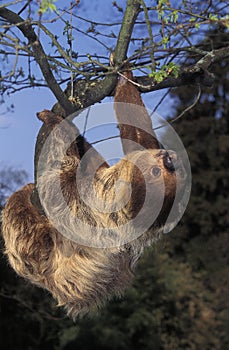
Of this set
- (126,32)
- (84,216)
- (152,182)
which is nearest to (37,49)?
(126,32)

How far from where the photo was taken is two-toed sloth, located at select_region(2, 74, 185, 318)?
3592 mm

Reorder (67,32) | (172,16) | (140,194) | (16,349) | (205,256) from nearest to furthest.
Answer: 1. (172,16)
2. (140,194)
3. (67,32)
4. (16,349)
5. (205,256)

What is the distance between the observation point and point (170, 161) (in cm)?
349

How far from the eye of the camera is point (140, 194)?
3600 mm

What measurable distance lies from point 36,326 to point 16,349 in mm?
542

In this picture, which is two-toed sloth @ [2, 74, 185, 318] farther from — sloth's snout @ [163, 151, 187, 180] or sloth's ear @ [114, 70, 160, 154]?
sloth's ear @ [114, 70, 160, 154]

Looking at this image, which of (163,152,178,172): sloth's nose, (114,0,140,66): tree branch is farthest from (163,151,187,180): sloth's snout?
(114,0,140,66): tree branch

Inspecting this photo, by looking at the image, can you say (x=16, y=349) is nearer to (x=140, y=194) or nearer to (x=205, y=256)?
(x=205, y=256)

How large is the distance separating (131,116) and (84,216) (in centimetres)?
72

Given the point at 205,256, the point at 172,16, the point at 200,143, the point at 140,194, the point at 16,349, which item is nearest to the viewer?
the point at 172,16

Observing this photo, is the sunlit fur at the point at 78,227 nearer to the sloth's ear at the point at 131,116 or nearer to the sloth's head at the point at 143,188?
the sloth's head at the point at 143,188

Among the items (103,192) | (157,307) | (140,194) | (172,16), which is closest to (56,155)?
(103,192)

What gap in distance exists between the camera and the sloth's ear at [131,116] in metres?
3.95

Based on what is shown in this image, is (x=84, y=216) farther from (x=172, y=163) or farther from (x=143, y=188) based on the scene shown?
(x=172, y=163)
